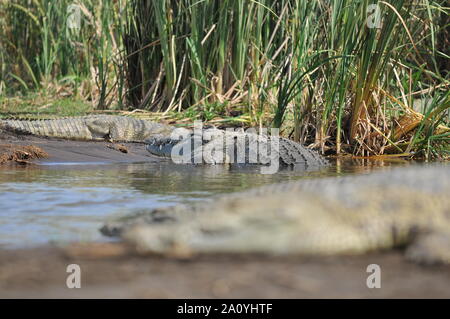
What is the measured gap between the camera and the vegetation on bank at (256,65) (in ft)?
22.0

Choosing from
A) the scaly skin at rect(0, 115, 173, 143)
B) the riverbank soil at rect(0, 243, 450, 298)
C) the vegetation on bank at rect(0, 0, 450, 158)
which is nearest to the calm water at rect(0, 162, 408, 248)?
the riverbank soil at rect(0, 243, 450, 298)

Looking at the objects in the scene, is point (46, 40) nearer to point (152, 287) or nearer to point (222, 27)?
point (222, 27)

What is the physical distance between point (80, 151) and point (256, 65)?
9.01 ft

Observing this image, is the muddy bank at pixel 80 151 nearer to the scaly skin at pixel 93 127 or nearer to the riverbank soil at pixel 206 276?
the scaly skin at pixel 93 127

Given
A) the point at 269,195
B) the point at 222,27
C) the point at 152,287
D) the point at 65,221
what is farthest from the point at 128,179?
the point at 222,27

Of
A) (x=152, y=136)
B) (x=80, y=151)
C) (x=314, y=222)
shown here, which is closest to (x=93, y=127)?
(x=152, y=136)

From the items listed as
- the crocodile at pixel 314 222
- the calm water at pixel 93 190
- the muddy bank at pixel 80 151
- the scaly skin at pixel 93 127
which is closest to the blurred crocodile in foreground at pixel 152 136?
the scaly skin at pixel 93 127

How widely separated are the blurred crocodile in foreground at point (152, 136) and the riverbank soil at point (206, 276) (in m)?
4.12

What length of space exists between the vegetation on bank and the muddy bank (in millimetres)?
1356

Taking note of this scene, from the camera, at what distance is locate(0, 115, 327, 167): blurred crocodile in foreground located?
701 centimetres

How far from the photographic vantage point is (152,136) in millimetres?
8328

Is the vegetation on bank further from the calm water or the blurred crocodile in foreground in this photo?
the calm water

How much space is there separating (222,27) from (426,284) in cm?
698

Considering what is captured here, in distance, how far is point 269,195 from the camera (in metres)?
2.81
